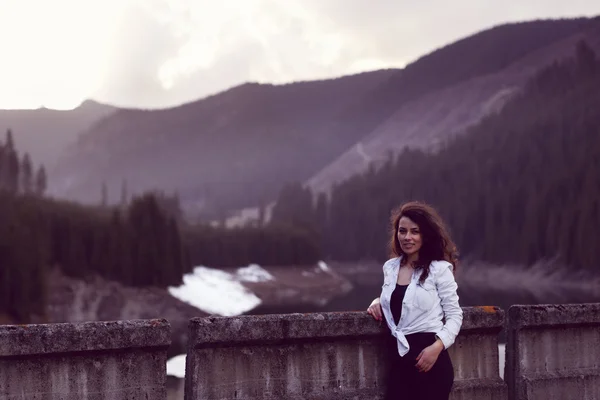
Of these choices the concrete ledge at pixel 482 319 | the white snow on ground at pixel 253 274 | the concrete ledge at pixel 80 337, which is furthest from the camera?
the white snow on ground at pixel 253 274

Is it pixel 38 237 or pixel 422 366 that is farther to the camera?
pixel 38 237

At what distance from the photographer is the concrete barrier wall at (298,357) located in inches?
350

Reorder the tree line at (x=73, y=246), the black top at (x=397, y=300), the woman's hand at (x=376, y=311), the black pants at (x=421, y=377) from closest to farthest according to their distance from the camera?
the black pants at (x=421, y=377) < the black top at (x=397, y=300) < the woman's hand at (x=376, y=311) < the tree line at (x=73, y=246)

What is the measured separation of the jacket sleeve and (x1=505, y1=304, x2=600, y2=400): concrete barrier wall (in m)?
2.12

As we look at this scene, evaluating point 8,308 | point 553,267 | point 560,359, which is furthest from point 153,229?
point 560,359

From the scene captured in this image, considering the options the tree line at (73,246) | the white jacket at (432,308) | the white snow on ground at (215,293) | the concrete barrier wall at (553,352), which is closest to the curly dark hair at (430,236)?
the white jacket at (432,308)

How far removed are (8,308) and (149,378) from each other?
6892cm

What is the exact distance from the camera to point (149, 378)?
8.70m

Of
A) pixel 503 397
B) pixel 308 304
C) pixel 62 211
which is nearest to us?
pixel 503 397

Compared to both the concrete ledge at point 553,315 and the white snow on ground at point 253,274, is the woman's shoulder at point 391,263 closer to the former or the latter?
the concrete ledge at point 553,315

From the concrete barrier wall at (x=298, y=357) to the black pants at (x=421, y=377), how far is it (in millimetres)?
850

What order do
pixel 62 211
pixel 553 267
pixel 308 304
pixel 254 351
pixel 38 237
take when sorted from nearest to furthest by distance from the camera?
pixel 254 351, pixel 38 237, pixel 62 211, pixel 308 304, pixel 553 267

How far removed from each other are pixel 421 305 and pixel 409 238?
75 cm

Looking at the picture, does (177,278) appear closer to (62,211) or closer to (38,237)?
(62,211)
